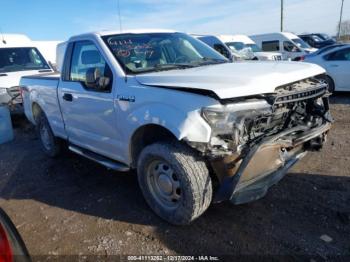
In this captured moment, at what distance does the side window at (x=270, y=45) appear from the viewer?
19.4 metres

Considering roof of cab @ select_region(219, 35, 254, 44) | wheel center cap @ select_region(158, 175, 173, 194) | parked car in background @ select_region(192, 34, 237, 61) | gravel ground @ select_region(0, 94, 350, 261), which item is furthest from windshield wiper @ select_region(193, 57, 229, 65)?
roof of cab @ select_region(219, 35, 254, 44)

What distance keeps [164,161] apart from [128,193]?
123 centimetres

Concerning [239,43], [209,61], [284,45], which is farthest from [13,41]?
[284,45]

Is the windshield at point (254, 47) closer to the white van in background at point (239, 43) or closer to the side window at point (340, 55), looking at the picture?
the white van in background at point (239, 43)

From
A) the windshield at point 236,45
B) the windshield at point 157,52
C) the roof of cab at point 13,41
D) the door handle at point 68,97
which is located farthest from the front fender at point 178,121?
the windshield at point 236,45

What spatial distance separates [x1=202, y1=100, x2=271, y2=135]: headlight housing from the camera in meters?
2.96

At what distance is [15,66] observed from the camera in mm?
9406

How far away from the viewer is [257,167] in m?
3.11

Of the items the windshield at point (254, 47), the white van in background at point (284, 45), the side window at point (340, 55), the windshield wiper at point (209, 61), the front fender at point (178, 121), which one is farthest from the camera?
the windshield at point (254, 47)

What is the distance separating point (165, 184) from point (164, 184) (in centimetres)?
2

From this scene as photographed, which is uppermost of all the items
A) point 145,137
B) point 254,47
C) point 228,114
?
point 228,114

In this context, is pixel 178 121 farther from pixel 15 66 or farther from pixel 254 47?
pixel 254 47

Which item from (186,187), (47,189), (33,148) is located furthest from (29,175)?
(186,187)

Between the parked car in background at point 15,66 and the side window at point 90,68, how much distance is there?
175 inches
